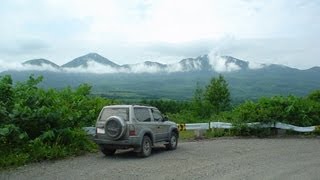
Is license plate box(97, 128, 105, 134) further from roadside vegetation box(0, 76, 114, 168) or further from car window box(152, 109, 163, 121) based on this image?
car window box(152, 109, 163, 121)

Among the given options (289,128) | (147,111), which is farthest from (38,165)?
(289,128)

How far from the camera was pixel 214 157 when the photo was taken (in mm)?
15594

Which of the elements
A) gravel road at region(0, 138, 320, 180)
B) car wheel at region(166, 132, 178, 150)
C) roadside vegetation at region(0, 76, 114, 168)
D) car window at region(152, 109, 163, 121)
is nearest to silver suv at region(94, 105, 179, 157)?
car window at region(152, 109, 163, 121)

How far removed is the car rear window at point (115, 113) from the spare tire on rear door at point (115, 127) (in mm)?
313

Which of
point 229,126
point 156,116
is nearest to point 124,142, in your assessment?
point 156,116

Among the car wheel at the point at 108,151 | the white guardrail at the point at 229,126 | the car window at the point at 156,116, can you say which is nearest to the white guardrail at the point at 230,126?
the white guardrail at the point at 229,126

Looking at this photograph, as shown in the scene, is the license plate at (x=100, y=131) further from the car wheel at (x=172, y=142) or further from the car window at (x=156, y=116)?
the car wheel at (x=172, y=142)

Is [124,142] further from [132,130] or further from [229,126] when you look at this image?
[229,126]

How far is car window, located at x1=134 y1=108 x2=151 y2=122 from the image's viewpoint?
16.2 metres

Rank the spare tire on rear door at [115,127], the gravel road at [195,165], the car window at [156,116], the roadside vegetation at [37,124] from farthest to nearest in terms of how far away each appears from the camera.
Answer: the car window at [156,116] → the spare tire on rear door at [115,127] → the roadside vegetation at [37,124] → the gravel road at [195,165]

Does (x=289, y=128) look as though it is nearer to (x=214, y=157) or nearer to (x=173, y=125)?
(x=173, y=125)

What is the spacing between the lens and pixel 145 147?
16125 millimetres

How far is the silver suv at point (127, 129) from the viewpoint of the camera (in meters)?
15.5

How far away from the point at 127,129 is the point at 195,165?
2.86 m
